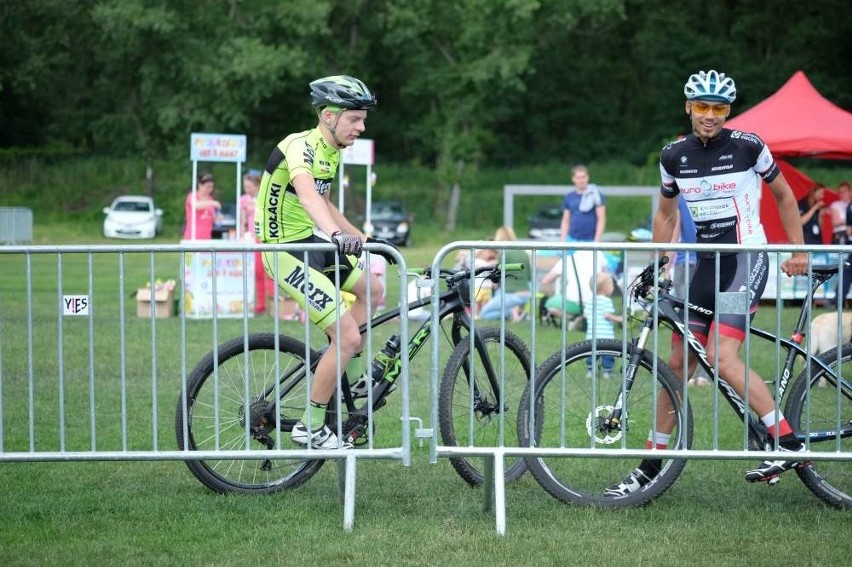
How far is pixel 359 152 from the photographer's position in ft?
67.4

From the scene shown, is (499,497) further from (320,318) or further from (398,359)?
(320,318)

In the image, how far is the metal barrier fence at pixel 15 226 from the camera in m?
32.9

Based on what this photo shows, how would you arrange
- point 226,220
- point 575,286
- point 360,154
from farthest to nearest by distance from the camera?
point 226,220
point 360,154
point 575,286

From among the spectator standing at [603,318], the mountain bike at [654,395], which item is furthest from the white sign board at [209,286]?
the mountain bike at [654,395]

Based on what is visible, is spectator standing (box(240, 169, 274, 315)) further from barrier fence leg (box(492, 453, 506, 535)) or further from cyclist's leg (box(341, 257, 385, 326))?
barrier fence leg (box(492, 453, 506, 535))

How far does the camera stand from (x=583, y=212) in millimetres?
15023

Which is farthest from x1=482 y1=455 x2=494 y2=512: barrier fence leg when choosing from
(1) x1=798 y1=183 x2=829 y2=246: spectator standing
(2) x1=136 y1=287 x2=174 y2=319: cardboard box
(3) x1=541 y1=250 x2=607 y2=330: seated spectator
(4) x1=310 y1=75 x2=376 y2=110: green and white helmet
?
(1) x1=798 y1=183 x2=829 y2=246: spectator standing

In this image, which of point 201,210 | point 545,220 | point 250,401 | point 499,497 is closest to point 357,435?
point 250,401

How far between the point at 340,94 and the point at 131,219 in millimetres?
32982

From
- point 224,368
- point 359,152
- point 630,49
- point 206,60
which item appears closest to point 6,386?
point 224,368

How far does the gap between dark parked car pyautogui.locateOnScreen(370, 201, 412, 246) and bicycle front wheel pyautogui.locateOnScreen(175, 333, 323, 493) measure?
30954 millimetres

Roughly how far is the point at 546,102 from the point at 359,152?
33.8 metres

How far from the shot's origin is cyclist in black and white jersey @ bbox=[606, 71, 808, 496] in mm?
5793

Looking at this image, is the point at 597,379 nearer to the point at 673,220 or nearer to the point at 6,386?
the point at 673,220
